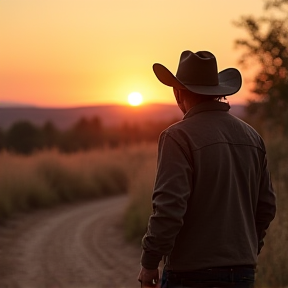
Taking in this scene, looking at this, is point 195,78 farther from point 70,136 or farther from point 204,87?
point 70,136

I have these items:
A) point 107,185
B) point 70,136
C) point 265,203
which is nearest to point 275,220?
point 265,203

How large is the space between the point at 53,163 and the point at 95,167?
1.66m

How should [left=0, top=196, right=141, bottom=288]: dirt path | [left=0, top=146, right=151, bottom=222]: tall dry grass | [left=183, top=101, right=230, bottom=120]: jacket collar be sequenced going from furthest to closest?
[left=0, top=146, right=151, bottom=222]: tall dry grass, [left=0, top=196, right=141, bottom=288]: dirt path, [left=183, top=101, right=230, bottom=120]: jacket collar

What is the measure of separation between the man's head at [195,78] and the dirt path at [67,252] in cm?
621

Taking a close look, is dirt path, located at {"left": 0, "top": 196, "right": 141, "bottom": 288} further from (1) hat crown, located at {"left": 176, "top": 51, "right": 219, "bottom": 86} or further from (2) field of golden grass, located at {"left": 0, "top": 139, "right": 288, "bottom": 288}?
(1) hat crown, located at {"left": 176, "top": 51, "right": 219, "bottom": 86}

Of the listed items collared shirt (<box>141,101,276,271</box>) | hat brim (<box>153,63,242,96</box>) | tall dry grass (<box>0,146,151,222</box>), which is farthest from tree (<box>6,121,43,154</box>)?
collared shirt (<box>141,101,276,271</box>)

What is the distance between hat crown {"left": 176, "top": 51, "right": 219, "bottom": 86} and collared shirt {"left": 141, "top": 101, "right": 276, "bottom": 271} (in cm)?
20

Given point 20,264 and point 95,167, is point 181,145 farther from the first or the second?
point 95,167

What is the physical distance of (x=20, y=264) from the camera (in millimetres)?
11039

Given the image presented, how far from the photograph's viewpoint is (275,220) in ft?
28.4

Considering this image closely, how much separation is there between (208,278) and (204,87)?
3.01 feet

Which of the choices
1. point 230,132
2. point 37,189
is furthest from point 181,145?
point 37,189

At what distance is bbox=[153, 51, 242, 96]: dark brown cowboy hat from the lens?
3684mm

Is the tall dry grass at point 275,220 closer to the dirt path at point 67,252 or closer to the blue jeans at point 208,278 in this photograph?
the dirt path at point 67,252
